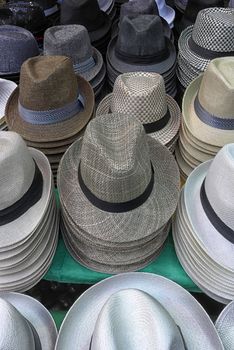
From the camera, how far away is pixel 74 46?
250cm

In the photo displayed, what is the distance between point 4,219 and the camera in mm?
1703

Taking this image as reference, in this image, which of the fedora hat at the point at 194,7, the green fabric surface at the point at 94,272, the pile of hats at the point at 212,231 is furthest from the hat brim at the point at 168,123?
the fedora hat at the point at 194,7

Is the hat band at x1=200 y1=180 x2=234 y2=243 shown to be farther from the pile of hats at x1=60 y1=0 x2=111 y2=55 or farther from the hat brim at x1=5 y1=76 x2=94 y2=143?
the pile of hats at x1=60 y1=0 x2=111 y2=55

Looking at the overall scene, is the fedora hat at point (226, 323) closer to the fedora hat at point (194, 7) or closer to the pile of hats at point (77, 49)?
the pile of hats at point (77, 49)

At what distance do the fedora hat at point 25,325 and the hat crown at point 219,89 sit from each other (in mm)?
1436

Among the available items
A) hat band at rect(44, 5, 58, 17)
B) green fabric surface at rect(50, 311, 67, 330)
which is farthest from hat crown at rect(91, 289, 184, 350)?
hat band at rect(44, 5, 58, 17)

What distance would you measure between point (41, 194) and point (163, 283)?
755 millimetres

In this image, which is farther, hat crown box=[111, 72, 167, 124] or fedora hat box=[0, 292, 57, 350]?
hat crown box=[111, 72, 167, 124]

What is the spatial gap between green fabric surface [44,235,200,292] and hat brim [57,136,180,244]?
320 mm

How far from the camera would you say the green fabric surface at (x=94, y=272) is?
185 cm

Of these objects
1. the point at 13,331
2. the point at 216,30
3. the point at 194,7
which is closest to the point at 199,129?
the point at 216,30

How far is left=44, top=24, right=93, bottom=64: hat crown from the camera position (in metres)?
2.47

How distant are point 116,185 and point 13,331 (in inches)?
27.7

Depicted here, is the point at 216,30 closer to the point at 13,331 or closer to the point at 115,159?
the point at 115,159
